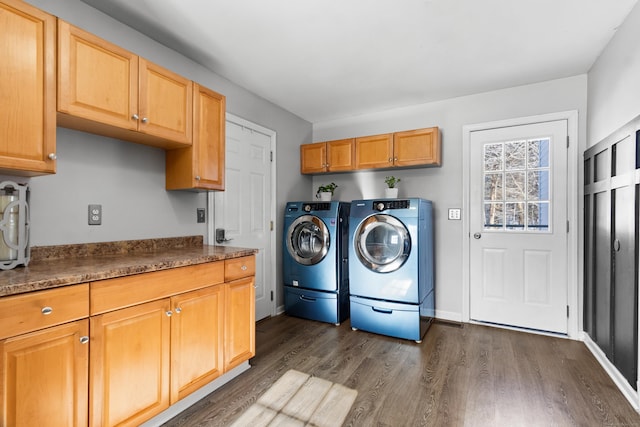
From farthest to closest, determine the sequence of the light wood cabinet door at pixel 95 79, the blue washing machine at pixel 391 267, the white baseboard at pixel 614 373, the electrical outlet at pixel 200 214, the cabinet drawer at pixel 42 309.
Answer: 1. the blue washing machine at pixel 391 267
2. the electrical outlet at pixel 200 214
3. the white baseboard at pixel 614 373
4. the light wood cabinet door at pixel 95 79
5. the cabinet drawer at pixel 42 309

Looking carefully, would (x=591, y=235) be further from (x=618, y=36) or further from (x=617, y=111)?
(x=618, y=36)

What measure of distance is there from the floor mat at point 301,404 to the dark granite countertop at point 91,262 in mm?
915

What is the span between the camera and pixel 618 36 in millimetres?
2150

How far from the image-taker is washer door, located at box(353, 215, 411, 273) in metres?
2.90

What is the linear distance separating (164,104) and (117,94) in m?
0.29

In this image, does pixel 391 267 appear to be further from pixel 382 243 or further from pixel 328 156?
pixel 328 156

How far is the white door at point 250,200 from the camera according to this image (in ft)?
9.75

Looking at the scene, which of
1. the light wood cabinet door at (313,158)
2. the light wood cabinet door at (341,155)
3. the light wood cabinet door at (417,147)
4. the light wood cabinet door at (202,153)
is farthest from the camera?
the light wood cabinet door at (313,158)

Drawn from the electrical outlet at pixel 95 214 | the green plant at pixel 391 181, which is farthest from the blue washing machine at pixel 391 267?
the electrical outlet at pixel 95 214

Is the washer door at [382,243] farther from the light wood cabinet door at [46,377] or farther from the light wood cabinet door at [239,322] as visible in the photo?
the light wood cabinet door at [46,377]

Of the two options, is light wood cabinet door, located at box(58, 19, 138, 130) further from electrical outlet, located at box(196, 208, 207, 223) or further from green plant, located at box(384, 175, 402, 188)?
green plant, located at box(384, 175, 402, 188)

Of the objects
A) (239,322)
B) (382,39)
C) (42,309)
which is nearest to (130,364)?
(42,309)

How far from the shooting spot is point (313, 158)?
390 centimetres

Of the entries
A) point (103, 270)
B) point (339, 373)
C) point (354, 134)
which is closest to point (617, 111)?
point (354, 134)
